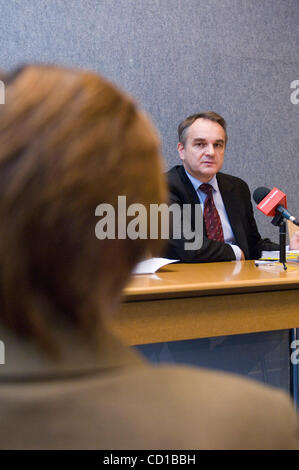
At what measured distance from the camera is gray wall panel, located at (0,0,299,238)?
2.78 metres

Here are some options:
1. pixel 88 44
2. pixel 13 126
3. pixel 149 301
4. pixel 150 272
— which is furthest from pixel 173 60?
pixel 13 126

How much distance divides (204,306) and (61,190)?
1226mm

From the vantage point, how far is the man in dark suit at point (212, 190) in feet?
8.03

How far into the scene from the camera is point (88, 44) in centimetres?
285

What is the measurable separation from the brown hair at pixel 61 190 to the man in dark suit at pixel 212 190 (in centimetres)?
199

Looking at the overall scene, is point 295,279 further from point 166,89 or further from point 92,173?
point 166,89

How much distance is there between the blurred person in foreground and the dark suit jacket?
1773 mm

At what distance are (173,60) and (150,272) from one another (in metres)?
1.75

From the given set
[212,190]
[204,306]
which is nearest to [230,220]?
[212,190]

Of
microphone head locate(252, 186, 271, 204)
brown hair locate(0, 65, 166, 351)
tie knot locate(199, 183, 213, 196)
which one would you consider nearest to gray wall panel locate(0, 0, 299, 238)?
tie knot locate(199, 183, 213, 196)

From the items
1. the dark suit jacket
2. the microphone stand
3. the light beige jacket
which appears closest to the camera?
the light beige jacket

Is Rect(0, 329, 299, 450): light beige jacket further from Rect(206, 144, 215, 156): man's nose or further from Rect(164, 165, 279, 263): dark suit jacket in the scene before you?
Rect(206, 144, 215, 156): man's nose

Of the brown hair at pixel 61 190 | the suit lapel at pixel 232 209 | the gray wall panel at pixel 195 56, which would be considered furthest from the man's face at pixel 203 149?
the brown hair at pixel 61 190

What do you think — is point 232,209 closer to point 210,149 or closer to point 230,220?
point 230,220
